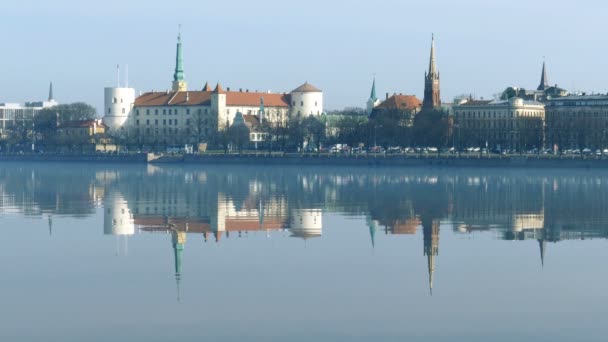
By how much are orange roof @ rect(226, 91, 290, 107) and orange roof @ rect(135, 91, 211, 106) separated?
8.48ft

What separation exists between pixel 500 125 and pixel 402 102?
1736 cm

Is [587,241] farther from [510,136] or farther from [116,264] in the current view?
[510,136]

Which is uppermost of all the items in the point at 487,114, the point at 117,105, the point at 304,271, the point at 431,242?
the point at 117,105

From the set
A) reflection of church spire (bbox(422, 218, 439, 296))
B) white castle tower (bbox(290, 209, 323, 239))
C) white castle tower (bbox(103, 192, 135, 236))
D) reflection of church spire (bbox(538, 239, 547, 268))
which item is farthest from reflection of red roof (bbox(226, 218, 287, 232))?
reflection of church spire (bbox(538, 239, 547, 268))

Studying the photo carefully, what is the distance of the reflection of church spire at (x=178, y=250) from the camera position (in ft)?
62.1

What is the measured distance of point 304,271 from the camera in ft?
65.3

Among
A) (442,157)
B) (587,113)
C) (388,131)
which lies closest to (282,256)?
(442,157)

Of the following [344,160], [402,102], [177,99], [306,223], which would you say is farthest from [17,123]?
[306,223]

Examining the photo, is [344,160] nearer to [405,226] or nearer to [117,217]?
[117,217]

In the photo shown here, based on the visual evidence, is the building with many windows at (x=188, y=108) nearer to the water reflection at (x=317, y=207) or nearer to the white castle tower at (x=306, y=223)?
the water reflection at (x=317, y=207)

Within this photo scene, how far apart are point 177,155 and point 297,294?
258ft

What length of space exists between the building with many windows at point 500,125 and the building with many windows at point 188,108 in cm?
1691

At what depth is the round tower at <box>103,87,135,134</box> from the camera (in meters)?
123

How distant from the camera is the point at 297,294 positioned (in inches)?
691
